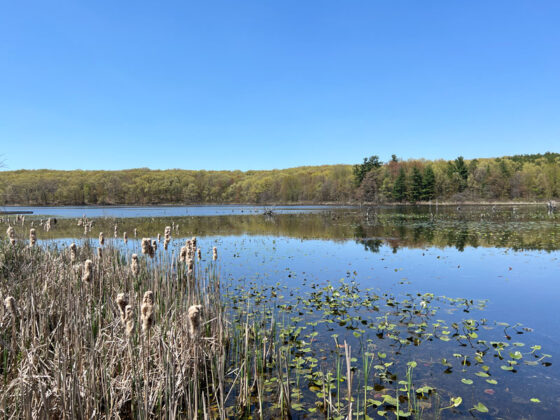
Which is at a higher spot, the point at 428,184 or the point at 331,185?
the point at 331,185

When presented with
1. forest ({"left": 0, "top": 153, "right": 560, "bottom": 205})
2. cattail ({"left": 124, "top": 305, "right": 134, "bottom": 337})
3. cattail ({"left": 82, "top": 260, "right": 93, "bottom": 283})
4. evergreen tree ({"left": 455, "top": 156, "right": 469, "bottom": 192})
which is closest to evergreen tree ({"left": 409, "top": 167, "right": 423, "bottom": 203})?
forest ({"left": 0, "top": 153, "right": 560, "bottom": 205})

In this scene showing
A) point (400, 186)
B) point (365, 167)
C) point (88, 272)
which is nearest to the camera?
point (88, 272)

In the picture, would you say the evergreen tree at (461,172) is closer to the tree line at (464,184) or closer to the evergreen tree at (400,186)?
the tree line at (464,184)

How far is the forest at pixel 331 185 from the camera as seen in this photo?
312 ft

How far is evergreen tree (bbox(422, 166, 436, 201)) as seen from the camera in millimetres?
94188

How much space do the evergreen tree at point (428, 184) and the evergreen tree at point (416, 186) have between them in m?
1.13

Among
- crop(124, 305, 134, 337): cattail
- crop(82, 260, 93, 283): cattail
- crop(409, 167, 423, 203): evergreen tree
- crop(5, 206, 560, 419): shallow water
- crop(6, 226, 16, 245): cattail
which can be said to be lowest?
crop(5, 206, 560, 419): shallow water

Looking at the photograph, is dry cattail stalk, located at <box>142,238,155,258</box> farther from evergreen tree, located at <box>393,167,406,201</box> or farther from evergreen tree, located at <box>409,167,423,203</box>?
evergreen tree, located at <box>409,167,423,203</box>

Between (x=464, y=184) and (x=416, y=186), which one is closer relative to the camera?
(x=416, y=186)

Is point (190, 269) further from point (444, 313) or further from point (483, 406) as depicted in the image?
point (444, 313)

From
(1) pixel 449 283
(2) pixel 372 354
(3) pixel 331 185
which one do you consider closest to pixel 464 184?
(3) pixel 331 185

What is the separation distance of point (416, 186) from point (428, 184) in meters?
3.68

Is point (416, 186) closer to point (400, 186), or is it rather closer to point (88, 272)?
point (400, 186)

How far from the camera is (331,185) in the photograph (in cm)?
12281
